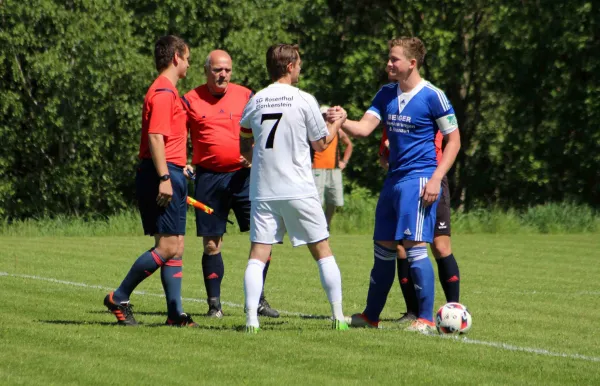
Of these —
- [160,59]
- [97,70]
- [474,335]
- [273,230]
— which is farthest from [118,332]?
[97,70]

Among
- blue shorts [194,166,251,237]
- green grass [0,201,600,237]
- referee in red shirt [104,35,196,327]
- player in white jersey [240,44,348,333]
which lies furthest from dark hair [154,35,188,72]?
green grass [0,201,600,237]

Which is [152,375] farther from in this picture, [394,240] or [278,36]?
[278,36]

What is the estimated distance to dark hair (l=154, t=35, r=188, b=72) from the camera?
830 centimetres

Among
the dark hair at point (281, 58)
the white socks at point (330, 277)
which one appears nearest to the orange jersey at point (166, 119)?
the dark hair at point (281, 58)

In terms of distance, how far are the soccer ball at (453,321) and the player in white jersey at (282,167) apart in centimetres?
90

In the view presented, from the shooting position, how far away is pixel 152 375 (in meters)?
6.24

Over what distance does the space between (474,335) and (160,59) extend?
307 centimetres

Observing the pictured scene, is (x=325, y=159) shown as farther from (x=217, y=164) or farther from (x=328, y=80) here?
(x=328, y=80)

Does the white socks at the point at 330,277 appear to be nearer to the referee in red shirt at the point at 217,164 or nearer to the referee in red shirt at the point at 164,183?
the referee in red shirt at the point at 164,183

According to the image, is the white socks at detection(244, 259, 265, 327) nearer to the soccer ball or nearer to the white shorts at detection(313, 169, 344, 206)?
the soccer ball

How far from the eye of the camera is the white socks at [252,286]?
7723mm

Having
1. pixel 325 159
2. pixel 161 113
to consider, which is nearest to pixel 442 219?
pixel 161 113

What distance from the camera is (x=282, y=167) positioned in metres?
A: 7.62

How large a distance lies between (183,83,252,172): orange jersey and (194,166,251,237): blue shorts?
0.22 ft
